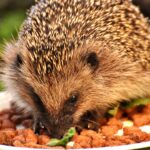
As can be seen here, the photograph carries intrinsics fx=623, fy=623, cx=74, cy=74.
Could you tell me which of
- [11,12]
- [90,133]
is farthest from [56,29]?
[11,12]

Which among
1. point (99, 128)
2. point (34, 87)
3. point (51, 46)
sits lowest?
point (99, 128)

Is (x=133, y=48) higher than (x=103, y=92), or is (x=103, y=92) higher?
(x=133, y=48)

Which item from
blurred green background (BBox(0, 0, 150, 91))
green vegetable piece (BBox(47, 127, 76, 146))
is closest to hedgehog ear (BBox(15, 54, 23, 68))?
green vegetable piece (BBox(47, 127, 76, 146))

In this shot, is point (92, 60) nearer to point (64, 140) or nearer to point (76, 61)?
point (76, 61)

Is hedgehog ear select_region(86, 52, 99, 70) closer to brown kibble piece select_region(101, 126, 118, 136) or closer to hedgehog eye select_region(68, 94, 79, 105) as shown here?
hedgehog eye select_region(68, 94, 79, 105)

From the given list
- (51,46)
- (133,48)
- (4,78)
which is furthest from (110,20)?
(4,78)

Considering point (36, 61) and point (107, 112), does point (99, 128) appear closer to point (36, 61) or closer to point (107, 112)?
point (107, 112)

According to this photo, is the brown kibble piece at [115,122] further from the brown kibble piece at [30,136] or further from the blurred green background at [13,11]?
the blurred green background at [13,11]

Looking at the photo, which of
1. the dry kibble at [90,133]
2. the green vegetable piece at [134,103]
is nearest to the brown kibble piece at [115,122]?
the dry kibble at [90,133]
